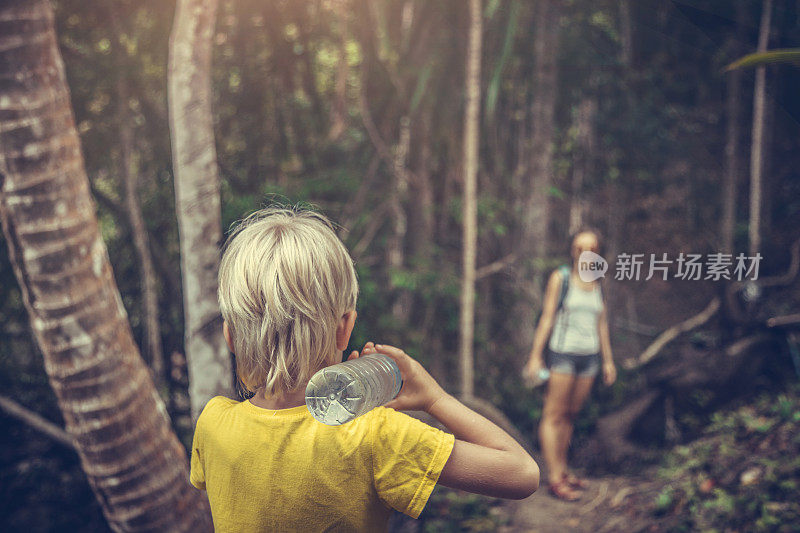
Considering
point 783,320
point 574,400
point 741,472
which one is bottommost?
point 741,472

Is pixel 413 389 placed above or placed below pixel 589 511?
above

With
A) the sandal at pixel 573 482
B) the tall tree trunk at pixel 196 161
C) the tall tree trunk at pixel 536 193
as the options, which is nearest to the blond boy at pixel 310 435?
the tall tree trunk at pixel 196 161

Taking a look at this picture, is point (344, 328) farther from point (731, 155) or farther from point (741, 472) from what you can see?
point (731, 155)

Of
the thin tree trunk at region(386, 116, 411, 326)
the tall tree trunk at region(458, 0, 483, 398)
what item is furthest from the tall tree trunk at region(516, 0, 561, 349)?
the thin tree trunk at region(386, 116, 411, 326)

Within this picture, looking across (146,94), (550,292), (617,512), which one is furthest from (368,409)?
(146,94)

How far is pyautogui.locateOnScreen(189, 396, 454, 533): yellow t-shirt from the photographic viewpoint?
91 cm

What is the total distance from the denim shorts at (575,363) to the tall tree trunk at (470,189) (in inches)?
25.8

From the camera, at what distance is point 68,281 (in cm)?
195

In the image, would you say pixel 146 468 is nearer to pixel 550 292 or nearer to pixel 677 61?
pixel 550 292

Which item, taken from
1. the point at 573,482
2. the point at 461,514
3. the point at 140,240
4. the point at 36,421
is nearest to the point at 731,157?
the point at 573,482

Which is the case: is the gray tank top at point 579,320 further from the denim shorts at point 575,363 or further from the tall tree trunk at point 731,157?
the tall tree trunk at point 731,157

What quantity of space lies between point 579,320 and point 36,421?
279 centimetres

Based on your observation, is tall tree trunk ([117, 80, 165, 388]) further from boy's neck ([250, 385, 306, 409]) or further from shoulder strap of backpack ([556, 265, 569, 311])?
boy's neck ([250, 385, 306, 409])

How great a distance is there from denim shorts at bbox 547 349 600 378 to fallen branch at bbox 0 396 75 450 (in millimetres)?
2520
